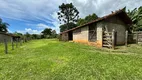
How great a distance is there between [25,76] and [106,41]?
10.2m

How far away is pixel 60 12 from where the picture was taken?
48.0m

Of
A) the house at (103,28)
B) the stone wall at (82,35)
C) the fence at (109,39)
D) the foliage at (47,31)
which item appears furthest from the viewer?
the foliage at (47,31)

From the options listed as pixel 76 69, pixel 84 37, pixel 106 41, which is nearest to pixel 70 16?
pixel 84 37

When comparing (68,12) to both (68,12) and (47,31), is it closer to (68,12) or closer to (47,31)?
(68,12)

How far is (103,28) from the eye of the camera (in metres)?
15.0

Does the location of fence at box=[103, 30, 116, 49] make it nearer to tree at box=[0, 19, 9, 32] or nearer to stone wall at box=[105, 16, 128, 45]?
stone wall at box=[105, 16, 128, 45]

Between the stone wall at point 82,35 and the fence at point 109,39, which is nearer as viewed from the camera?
the fence at point 109,39

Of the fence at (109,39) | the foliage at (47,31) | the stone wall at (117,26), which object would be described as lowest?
the fence at (109,39)

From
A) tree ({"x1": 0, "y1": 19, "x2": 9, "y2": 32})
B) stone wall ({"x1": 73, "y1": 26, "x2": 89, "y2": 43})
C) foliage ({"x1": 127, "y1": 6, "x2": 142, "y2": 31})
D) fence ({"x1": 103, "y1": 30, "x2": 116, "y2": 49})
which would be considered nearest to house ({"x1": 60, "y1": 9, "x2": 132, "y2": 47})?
stone wall ({"x1": 73, "y1": 26, "x2": 89, "y2": 43})

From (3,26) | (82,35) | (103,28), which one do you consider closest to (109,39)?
(103,28)

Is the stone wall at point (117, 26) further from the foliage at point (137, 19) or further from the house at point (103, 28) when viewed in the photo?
the foliage at point (137, 19)

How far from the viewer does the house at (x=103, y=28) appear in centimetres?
1488

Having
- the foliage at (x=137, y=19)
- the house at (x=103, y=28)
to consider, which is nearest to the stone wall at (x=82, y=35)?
the house at (x=103, y=28)

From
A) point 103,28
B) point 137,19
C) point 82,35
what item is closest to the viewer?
point 103,28
